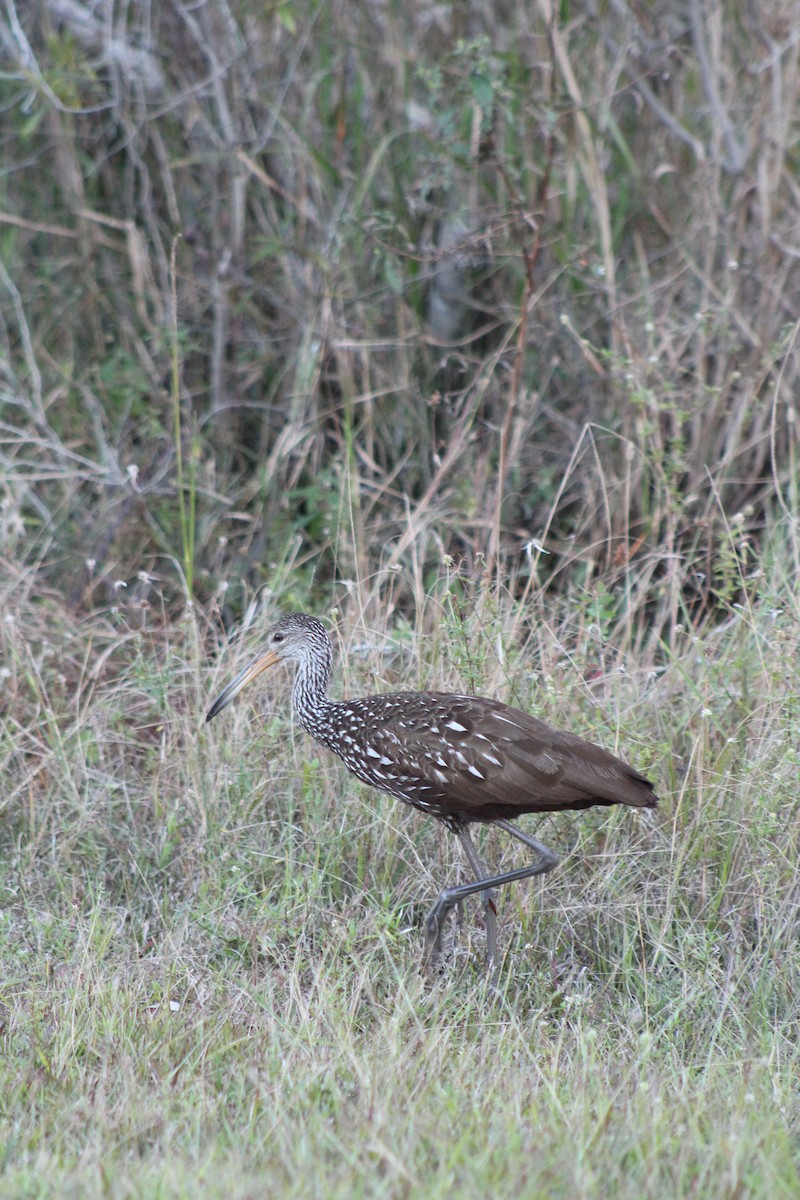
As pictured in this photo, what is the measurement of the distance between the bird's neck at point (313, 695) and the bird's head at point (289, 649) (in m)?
0.01

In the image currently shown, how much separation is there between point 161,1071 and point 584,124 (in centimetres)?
434

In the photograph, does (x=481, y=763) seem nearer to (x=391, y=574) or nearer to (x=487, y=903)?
(x=487, y=903)

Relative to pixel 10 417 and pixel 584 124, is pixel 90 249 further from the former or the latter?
pixel 584 124

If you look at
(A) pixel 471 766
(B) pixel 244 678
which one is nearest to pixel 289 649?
(B) pixel 244 678

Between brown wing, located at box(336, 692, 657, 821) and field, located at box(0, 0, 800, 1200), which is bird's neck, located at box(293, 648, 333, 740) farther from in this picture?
field, located at box(0, 0, 800, 1200)

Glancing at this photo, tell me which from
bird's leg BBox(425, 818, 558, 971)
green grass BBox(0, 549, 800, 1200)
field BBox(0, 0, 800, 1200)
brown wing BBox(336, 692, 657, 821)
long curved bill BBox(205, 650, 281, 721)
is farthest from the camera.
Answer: long curved bill BBox(205, 650, 281, 721)

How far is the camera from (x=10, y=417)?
22.1ft

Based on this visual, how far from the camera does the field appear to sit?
3.13 m

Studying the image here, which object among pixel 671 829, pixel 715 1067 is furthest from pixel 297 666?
pixel 715 1067

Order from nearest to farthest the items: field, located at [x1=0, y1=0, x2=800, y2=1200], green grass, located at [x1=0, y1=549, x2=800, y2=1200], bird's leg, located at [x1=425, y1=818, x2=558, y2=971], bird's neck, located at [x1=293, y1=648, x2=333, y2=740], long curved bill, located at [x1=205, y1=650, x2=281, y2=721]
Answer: green grass, located at [x1=0, y1=549, x2=800, y2=1200]
field, located at [x1=0, y1=0, x2=800, y2=1200]
bird's leg, located at [x1=425, y1=818, x2=558, y2=971]
bird's neck, located at [x1=293, y1=648, x2=333, y2=740]
long curved bill, located at [x1=205, y1=650, x2=281, y2=721]

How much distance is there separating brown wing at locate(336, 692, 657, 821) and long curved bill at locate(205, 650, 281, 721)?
0.57m

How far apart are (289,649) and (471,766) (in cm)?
94

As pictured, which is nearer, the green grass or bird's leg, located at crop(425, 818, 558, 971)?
the green grass

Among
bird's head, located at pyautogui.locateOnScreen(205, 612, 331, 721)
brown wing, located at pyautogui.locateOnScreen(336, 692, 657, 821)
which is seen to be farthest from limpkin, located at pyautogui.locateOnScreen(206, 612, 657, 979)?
bird's head, located at pyautogui.locateOnScreen(205, 612, 331, 721)
